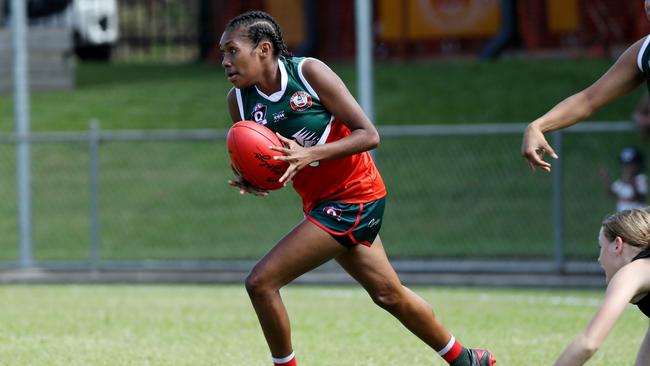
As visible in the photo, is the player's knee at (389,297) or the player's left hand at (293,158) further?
the player's knee at (389,297)

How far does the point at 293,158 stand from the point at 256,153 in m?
0.22

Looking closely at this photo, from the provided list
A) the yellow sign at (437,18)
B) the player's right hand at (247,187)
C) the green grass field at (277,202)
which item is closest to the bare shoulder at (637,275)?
the player's right hand at (247,187)

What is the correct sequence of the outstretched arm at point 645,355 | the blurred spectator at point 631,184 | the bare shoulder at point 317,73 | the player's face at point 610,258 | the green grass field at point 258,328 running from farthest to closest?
the blurred spectator at point 631,184 < the green grass field at point 258,328 < the bare shoulder at point 317,73 < the outstretched arm at point 645,355 < the player's face at point 610,258

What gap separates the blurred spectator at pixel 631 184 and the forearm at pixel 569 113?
8556 millimetres

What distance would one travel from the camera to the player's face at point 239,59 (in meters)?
6.29

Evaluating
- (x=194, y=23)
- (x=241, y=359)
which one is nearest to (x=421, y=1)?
(x=194, y=23)

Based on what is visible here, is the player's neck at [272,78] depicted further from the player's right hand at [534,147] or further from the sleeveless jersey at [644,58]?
the sleeveless jersey at [644,58]

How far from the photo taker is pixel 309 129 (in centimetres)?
636

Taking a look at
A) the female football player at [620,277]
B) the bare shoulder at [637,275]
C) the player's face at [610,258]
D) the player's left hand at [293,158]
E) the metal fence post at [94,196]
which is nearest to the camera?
the female football player at [620,277]

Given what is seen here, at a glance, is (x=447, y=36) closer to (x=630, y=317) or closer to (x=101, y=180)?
(x=101, y=180)

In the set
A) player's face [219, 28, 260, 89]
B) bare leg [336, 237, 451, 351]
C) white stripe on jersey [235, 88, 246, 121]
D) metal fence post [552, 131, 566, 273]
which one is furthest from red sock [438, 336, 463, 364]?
metal fence post [552, 131, 566, 273]

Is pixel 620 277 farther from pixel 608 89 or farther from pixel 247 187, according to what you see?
pixel 247 187

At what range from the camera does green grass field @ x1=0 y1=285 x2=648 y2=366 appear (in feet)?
26.0

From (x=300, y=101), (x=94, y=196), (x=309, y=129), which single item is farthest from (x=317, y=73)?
(x=94, y=196)
